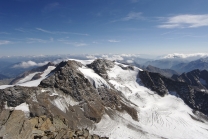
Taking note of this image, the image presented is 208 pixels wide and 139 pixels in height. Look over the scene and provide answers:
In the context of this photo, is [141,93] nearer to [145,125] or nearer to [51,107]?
[145,125]

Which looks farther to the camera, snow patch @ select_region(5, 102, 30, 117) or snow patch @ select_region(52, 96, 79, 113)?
snow patch @ select_region(52, 96, 79, 113)

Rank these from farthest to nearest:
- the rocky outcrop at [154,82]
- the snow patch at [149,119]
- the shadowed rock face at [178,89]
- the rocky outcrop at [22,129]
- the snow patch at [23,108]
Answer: the rocky outcrop at [154,82] < the shadowed rock face at [178,89] < the snow patch at [149,119] < the snow patch at [23,108] < the rocky outcrop at [22,129]

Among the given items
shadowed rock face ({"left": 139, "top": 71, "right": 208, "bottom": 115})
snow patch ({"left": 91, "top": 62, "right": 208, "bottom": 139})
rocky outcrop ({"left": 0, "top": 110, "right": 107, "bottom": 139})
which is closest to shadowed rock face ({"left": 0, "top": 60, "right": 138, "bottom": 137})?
snow patch ({"left": 91, "top": 62, "right": 208, "bottom": 139})

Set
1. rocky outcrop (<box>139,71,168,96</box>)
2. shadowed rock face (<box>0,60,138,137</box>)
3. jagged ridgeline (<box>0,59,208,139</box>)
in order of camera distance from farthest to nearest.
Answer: rocky outcrop (<box>139,71,168,96</box>) < jagged ridgeline (<box>0,59,208,139</box>) < shadowed rock face (<box>0,60,138,137</box>)

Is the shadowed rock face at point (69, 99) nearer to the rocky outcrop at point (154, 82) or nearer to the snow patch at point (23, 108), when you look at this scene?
the snow patch at point (23, 108)

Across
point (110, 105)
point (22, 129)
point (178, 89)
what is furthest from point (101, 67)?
point (22, 129)

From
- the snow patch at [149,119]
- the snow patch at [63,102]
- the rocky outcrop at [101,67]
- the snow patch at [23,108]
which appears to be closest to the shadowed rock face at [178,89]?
the snow patch at [149,119]

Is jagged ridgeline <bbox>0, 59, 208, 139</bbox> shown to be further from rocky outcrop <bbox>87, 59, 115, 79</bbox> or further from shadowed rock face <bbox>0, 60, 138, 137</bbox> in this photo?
rocky outcrop <bbox>87, 59, 115, 79</bbox>
